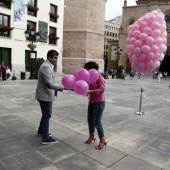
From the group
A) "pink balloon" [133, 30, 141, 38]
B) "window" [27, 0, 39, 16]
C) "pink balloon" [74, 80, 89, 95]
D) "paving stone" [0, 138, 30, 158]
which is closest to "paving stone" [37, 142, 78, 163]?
"paving stone" [0, 138, 30, 158]

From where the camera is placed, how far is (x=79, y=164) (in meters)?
3.47

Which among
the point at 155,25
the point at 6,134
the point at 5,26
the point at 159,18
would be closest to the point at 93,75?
the point at 6,134

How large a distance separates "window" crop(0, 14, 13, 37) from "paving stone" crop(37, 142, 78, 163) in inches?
714

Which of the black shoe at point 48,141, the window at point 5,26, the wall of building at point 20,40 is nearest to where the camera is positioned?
the black shoe at point 48,141

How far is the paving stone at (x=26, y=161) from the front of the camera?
3.27m

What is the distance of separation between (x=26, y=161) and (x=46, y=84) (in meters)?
1.40

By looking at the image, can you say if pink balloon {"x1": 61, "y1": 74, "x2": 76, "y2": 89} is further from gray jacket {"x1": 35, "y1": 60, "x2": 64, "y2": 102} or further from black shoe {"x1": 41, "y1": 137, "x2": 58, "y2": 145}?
black shoe {"x1": 41, "y1": 137, "x2": 58, "y2": 145}

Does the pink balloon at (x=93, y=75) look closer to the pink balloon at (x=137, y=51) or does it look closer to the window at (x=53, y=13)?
the pink balloon at (x=137, y=51)

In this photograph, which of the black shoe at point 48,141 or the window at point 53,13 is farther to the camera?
the window at point 53,13

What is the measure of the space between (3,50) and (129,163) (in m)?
19.1

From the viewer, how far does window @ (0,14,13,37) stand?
19741mm

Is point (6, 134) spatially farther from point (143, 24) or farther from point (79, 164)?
point (143, 24)

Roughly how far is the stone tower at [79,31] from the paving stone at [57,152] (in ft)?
83.3

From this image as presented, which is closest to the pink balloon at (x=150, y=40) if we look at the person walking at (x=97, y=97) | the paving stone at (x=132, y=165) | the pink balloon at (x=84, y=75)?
the person walking at (x=97, y=97)
